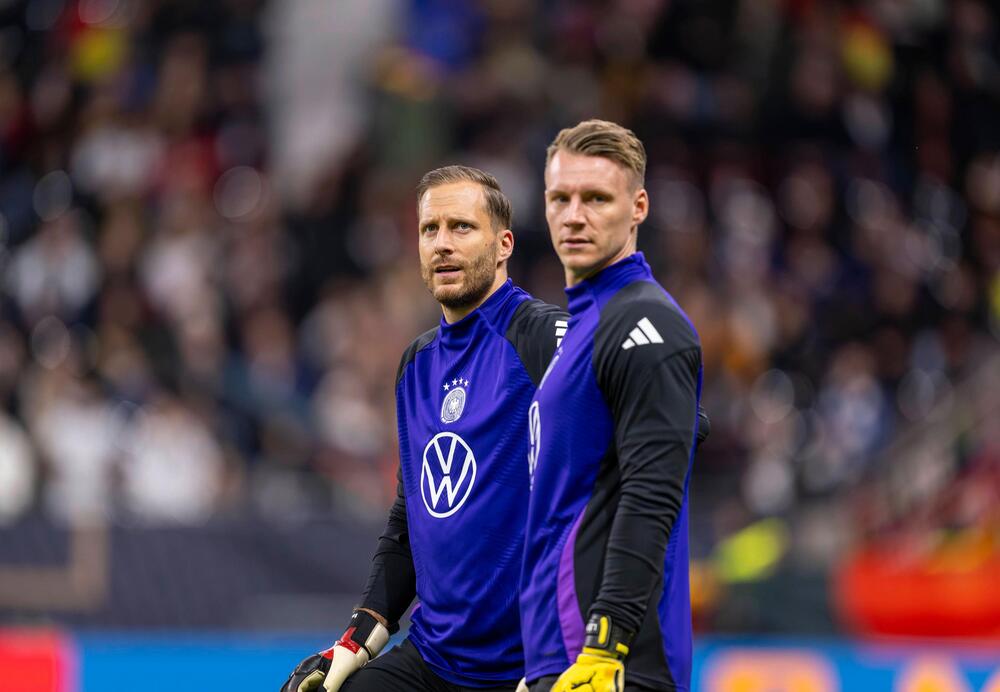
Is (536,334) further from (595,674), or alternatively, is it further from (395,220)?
(395,220)

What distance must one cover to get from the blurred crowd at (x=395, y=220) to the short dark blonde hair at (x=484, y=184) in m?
6.34

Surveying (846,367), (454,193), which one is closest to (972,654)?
(846,367)

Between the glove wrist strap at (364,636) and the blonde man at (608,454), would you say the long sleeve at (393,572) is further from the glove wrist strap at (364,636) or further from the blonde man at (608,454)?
the blonde man at (608,454)

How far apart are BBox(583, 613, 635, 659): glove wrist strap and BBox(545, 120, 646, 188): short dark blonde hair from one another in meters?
1.09

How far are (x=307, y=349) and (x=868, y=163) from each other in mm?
5531

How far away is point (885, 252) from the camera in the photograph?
1359cm

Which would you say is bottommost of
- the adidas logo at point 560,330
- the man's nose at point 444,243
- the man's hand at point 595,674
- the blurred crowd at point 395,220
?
the man's hand at point 595,674

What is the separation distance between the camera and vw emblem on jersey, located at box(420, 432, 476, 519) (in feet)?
14.7

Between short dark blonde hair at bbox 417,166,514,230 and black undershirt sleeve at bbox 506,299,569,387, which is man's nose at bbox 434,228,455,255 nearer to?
short dark blonde hair at bbox 417,166,514,230

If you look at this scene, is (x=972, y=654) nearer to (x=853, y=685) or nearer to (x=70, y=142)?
(x=853, y=685)

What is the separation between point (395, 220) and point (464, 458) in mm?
9328

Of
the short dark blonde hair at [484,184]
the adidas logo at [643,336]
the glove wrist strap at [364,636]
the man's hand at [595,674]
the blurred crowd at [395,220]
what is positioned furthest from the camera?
the blurred crowd at [395,220]

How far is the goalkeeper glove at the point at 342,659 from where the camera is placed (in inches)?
183

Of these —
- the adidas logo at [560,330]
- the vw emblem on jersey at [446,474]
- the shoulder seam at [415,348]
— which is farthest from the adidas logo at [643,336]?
the shoulder seam at [415,348]
